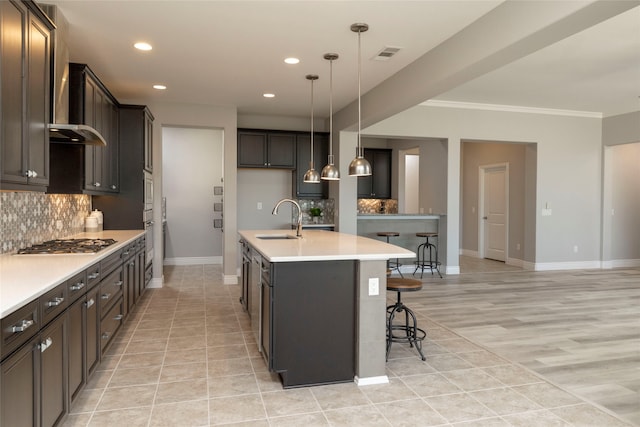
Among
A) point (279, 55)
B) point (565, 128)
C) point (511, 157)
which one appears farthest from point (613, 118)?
point (279, 55)

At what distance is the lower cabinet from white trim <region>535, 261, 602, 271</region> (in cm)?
765

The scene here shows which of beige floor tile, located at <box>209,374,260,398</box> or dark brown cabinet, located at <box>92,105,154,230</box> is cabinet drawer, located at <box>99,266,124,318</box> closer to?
beige floor tile, located at <box>209,374,260,398</box>

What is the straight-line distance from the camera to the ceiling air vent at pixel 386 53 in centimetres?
413

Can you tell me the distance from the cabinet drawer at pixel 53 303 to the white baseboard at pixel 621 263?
29.3ft

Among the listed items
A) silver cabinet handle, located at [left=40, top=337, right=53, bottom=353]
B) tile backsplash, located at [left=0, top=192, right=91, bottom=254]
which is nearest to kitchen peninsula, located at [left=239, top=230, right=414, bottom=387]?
silver cabinet handle, located at [left=40, top=337, right=53, bottom=353]

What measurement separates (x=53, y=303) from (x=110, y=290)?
1356 millimetres

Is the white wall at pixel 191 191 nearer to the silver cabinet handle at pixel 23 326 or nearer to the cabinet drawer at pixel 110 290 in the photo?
the cabinet drawer at pixel 110 290

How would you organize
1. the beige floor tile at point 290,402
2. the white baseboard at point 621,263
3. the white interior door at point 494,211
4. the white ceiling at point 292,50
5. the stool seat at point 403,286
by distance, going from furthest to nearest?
the white interior door at point 494,211 → the white baseboard at point 621,263 → the stool seat at point 403,286 → the white ceiling at point 292,50 → the beige floor tile at point 290,402

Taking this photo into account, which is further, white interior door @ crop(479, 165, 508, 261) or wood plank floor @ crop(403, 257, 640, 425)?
white interior door @ crop(479, 165, 508, 261)

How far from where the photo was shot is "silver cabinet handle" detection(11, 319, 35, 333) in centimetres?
164

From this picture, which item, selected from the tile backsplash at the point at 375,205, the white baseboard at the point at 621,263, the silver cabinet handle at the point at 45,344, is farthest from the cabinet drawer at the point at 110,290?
the white baseboard at the point at 621,263

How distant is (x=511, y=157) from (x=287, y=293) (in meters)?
7.29

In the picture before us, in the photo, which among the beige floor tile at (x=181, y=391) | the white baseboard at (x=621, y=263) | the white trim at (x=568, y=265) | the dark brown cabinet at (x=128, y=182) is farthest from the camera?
the white baseboard at (x=621, y=263)

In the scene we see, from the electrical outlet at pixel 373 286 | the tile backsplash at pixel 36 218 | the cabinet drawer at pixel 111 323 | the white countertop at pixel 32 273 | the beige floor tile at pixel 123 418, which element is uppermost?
the tile backsplash at pixel 36 218
